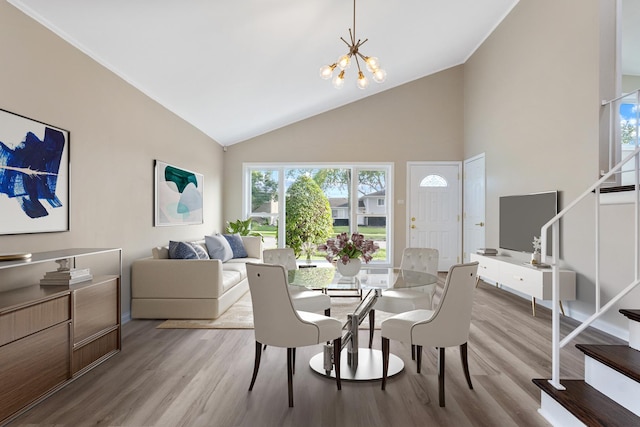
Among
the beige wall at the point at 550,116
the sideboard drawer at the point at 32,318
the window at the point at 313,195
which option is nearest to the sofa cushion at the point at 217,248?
the window at the point at 313,195

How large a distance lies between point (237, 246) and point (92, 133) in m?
3.23

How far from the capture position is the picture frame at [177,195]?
204 inches

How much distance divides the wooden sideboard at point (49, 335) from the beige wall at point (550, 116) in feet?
14.7

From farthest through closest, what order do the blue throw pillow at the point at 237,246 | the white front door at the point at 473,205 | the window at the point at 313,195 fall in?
the window at the point at 313,195 < the white front door at the point at 473,205 < the blue throw pillow at the point at 237,246

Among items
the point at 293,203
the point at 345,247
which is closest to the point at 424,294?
the point at 345,247

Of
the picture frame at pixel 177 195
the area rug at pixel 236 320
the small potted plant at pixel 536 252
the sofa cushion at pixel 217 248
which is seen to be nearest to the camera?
the area rug at pixel 236 320

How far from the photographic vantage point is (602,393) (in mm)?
2199

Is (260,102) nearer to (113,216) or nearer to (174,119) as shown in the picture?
(174,119)

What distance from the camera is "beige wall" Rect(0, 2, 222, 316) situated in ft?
9.52

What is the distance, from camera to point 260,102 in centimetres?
635

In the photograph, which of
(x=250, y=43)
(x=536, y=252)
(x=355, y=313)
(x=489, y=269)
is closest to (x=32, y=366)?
(x=355, y=313)

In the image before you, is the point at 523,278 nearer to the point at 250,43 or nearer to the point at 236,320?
the point at 236,320

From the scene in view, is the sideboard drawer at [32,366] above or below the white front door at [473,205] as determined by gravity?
below

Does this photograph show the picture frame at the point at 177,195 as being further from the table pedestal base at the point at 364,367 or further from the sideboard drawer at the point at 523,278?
the sideboard drawer at the point at 523,278
